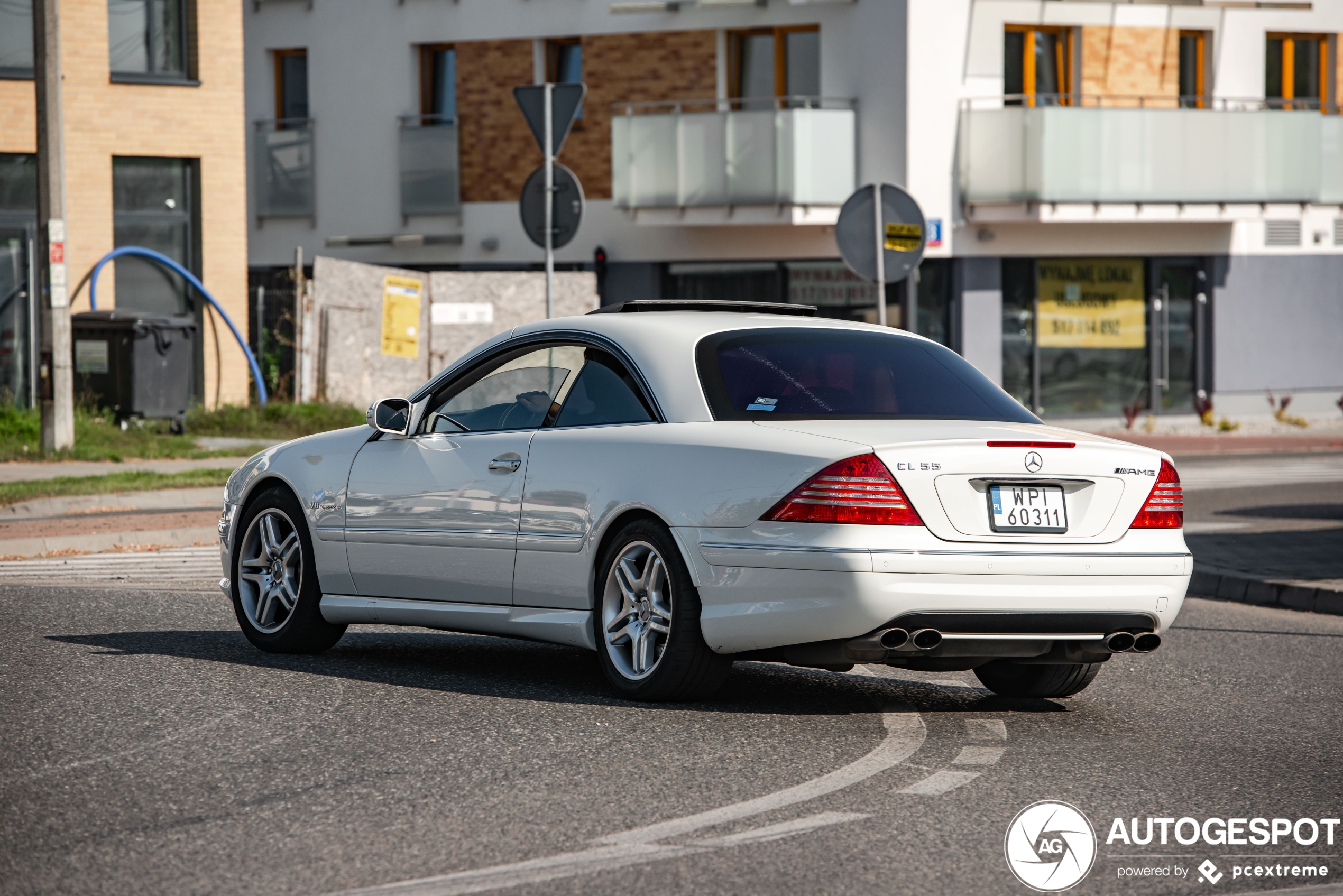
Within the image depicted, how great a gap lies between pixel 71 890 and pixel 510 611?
3.06 metres

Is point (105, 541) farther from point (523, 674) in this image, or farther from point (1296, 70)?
point (1296, 70)

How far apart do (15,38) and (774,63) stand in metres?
12.5

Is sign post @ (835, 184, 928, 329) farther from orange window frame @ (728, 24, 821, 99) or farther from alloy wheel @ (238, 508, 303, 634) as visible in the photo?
orange window frame @ (728, 24, 821, 99)

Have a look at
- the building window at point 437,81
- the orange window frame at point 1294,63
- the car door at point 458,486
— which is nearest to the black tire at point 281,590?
the car door at point 458,486

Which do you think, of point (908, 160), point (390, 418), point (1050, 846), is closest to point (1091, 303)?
point (908, 160)

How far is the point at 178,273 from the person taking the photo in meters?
25.3

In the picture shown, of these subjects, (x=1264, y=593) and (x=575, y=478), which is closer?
(x=575, y=478)

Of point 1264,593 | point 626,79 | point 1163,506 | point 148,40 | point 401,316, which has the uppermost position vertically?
point 626,79

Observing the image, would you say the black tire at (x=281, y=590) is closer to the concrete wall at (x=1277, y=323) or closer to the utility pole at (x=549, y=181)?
the utility pole at (x=549, y=181)

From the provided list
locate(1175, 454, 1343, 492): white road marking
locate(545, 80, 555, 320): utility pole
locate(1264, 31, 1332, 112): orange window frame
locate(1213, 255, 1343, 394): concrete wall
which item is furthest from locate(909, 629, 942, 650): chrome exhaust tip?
locate(1264, 31, 1332, 112): orange window frame

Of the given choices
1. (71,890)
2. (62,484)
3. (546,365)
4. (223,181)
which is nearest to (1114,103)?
(223,181)

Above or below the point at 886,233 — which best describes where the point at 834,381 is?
below

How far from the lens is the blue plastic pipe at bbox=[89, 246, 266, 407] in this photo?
78.9ft

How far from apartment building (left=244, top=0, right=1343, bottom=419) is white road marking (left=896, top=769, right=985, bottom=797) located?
24611 millimetres
